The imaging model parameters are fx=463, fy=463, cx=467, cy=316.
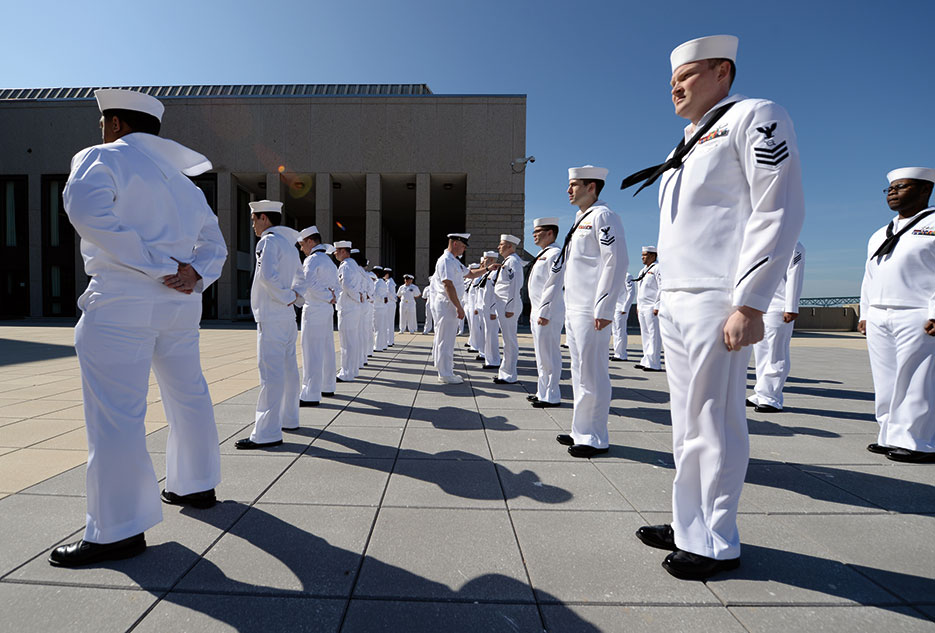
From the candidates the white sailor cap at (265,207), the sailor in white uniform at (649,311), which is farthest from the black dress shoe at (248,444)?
the sailor in white uniform at (649,311)

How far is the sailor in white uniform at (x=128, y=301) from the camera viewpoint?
2.19 m

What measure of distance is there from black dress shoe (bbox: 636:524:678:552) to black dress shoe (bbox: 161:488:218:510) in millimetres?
2482

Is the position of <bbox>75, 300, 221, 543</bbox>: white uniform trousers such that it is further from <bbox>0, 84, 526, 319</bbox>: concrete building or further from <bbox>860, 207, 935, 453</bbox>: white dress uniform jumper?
<bbox>0, 84, 526, 319</bbox>: concrete building

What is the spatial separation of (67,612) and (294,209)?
3268 centimetres

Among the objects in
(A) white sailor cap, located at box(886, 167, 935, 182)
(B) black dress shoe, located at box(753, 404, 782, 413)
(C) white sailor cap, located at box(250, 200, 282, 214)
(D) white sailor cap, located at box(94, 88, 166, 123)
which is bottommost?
(B) black dress shoe, located at box(753, 404, 782, 413)

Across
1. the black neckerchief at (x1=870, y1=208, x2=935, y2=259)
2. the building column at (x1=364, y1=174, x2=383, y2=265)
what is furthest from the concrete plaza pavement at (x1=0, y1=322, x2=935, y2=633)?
the building column at (x1=364, y1=174, x2=383, y2=265)

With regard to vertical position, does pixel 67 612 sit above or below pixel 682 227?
below

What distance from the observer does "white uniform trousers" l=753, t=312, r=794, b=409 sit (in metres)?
5.73

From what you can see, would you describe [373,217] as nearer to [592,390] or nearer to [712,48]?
[592,390]

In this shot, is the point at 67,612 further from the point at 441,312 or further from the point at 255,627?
the point at 441,312

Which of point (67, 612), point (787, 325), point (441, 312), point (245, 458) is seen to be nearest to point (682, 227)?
point (67, 612)

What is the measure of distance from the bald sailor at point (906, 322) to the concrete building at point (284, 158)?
21.0 meters

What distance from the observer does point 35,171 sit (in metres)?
25.4

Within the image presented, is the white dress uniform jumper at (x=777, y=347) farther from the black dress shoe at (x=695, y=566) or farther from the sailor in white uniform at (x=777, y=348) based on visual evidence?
the black dress shoe at (x=695, y=566)
